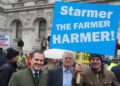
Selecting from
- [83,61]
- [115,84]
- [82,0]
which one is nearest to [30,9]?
[82,0]

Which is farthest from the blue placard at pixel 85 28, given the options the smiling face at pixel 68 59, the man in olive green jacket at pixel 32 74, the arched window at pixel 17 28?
the arched window at pixel 17 28

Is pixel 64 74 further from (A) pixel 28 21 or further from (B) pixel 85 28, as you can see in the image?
(A) pixel 28 21

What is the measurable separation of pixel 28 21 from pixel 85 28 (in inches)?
1097

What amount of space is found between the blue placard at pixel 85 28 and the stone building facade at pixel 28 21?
85.1 feet

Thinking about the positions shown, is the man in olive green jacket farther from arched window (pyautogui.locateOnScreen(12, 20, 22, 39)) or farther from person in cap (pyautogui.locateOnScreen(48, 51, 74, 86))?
arched window (pyautogui.locateOnScreen(12, 20, 22, 39))

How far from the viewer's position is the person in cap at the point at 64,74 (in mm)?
6309

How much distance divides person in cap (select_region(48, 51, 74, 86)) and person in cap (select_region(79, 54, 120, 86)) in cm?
27

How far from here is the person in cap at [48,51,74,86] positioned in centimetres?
631

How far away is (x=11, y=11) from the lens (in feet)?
117

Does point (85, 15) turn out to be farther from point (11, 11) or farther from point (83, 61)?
point (11, 11)

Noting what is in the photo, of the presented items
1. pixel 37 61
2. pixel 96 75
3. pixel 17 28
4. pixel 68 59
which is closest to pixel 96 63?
pixel 96 75

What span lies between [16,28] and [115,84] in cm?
2954

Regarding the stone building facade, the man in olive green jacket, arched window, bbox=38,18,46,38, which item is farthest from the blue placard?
arched window, bbox=38,18,46,38

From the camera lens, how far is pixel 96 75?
6.17 m
